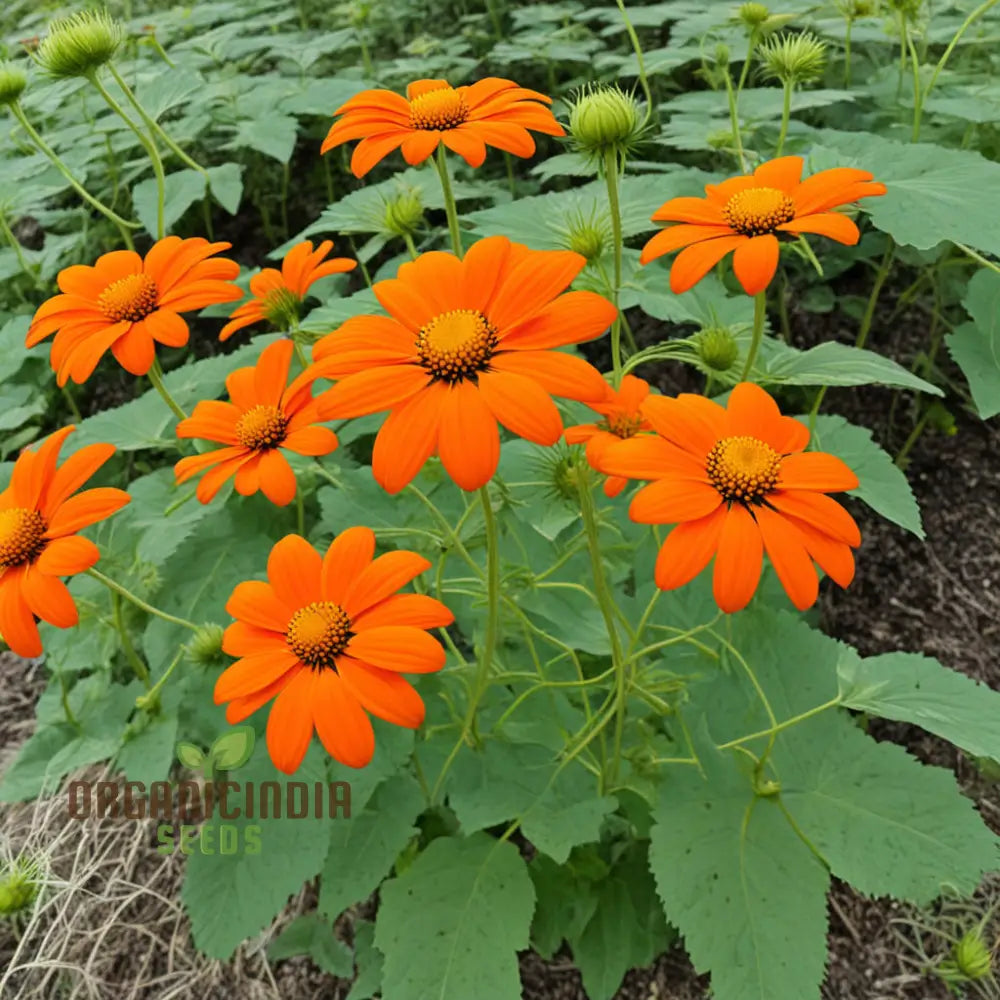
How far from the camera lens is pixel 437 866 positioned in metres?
1.00

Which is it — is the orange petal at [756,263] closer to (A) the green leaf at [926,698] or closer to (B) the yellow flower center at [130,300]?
(A) the green leaf at [926,698]

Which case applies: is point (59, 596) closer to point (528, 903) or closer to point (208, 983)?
point (528, 903)

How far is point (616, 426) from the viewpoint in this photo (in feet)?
2.59

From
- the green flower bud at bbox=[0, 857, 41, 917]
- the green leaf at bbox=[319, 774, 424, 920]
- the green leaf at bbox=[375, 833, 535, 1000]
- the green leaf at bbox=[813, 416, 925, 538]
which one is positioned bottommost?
the green flower bud at bbox=[0, 857, 41, 917]

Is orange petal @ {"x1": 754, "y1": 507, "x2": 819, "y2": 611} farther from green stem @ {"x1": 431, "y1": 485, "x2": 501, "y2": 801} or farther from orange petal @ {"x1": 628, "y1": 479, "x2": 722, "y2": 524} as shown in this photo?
green stem @ {"x1": 431, "y1": 485, "x2": 501, "y2": 801}

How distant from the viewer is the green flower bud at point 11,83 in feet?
3.96

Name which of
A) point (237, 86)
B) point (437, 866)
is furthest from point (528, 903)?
point (237, 86)

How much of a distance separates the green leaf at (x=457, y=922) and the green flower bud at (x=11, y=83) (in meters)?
1.24

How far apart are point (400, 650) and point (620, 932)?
67cm

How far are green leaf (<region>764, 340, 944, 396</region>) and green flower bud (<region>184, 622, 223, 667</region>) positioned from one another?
685 mm

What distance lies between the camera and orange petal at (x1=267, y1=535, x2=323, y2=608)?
2.37 feet

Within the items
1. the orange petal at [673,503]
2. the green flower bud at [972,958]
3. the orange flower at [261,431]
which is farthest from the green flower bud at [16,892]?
the green flower bud at [972,958]

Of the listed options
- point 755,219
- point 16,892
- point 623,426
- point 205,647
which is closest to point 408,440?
point 623,426

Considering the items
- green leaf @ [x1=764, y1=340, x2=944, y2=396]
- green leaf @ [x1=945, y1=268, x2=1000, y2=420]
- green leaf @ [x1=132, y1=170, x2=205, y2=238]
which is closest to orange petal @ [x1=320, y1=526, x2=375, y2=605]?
green leaf @ [x1=764, y1=340, x2=944, y2=396]
